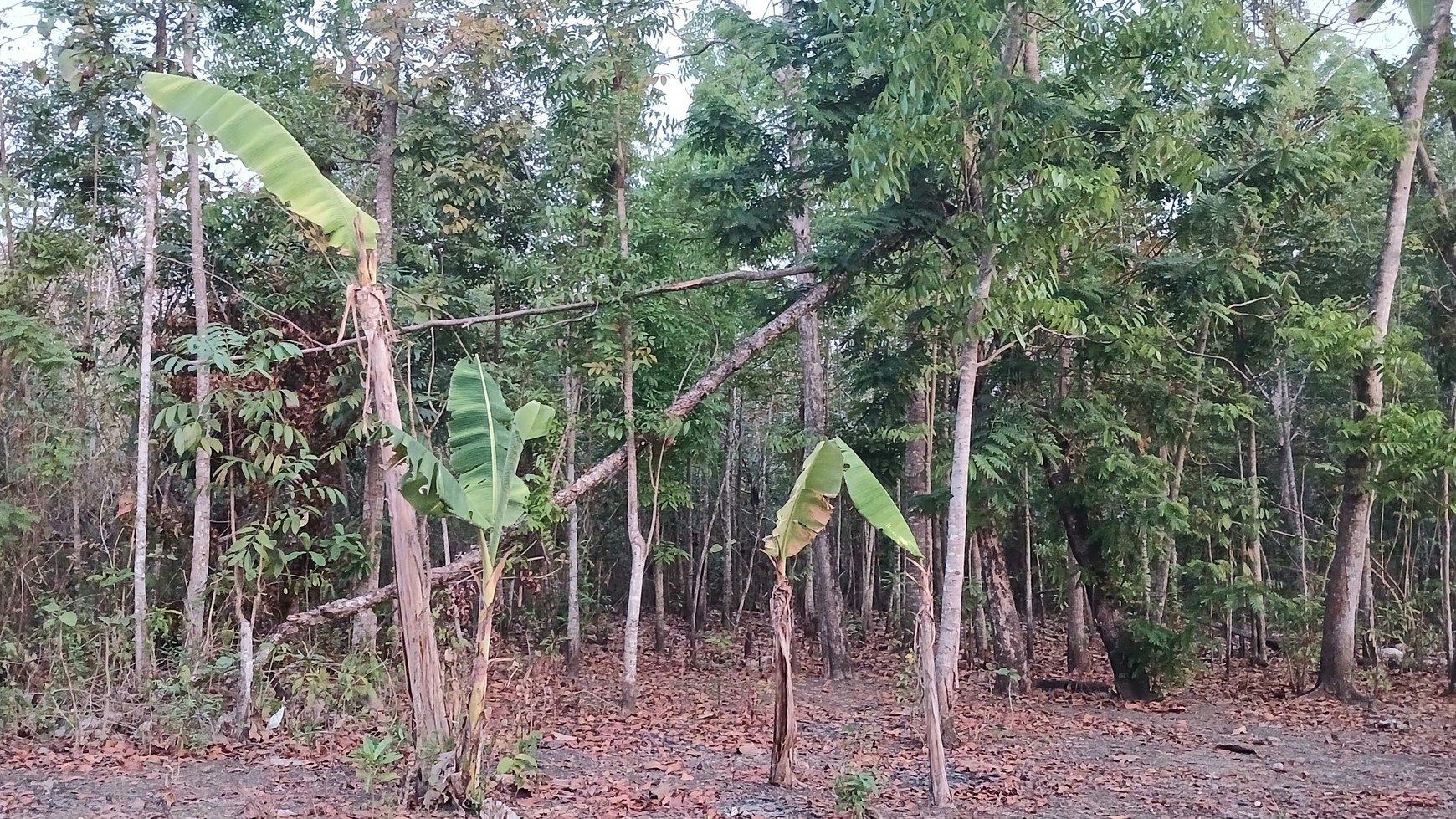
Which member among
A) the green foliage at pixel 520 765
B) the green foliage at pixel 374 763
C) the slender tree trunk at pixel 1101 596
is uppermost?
the slender tree trunk at pixel 1101 596

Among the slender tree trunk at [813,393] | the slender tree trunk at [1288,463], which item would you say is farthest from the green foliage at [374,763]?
the slender tree trunk at [1288,463]

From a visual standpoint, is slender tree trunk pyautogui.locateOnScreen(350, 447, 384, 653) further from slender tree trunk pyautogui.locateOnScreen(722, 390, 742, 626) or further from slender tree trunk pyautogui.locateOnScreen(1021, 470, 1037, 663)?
slender tree trunk pyautogui.locateOnScreen(722, 390, 742, 626)

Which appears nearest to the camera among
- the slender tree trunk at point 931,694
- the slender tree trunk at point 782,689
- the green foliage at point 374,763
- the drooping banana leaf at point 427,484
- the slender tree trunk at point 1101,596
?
the drooping banana leaf at point 427,484

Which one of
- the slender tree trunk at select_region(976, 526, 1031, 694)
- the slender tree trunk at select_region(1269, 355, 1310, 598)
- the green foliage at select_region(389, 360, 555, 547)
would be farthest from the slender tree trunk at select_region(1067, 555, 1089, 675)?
the green foliage at select_region(389, 360, 555, 547)

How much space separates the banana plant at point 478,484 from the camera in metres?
5.29

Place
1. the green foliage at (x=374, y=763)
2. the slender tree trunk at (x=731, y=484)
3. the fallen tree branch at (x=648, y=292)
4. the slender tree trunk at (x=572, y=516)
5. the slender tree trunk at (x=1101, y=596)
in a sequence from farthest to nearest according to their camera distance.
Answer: the slender tree trunk at (x=731, y=484) < the slender tree trunk at (x=572, y=516) < the slender tree trunk at (x=1101, y=596) < the fallen tree branch at (x=648, y=292) < the green foliage at (x=374, y=763)

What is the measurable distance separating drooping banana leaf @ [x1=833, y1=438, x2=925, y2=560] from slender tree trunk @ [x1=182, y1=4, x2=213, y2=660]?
5349 millimetres

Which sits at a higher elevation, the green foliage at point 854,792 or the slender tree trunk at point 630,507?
the slender tree trunk at point 630,507

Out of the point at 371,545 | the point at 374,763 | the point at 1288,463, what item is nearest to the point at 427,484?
the point at 374,763

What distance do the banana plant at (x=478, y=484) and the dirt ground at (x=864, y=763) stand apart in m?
0.62

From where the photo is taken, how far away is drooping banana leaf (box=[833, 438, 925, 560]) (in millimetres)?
6090

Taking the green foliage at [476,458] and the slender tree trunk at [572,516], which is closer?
the green foliage at [476,458]

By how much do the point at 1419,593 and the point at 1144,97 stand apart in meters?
10.1

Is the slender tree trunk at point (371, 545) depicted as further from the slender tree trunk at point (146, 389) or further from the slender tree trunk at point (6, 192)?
the slender tree trunk at point (6, 192)
